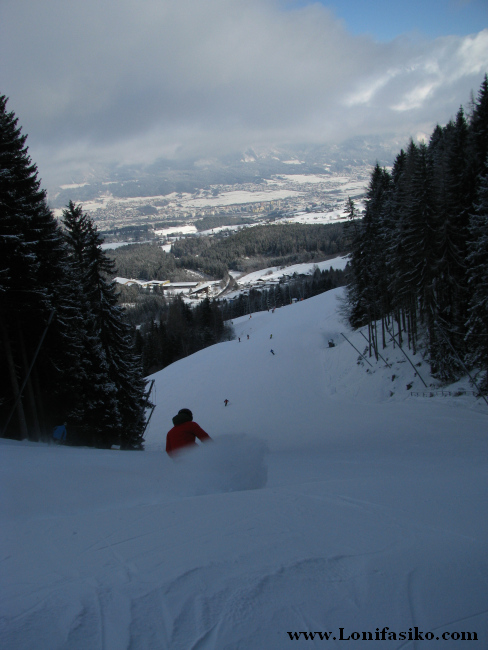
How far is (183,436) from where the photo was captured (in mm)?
6469

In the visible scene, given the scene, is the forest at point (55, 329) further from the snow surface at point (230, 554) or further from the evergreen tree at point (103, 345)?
the snow surface at point (230, 554)

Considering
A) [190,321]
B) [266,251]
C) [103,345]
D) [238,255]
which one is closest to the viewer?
[103,345]

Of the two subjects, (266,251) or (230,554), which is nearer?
(230,554)

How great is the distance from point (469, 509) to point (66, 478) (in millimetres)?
5598

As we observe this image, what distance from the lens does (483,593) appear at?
8.98 feet

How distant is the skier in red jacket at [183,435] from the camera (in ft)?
21.0

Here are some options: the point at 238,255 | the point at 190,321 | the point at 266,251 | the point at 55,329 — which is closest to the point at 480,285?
the point at 55,329

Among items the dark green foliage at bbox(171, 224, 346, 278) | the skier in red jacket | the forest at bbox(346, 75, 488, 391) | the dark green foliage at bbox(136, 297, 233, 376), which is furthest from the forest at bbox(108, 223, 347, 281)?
the skier in red jacket

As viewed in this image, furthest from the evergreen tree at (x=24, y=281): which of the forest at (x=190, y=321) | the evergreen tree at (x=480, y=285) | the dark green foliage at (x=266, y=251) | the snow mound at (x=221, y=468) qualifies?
the dark green foliage at (x=266, y=251)

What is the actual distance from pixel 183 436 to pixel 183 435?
18mm

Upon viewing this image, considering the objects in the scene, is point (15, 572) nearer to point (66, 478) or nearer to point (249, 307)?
point (66, 478)

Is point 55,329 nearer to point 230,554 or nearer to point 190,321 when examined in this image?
point 230,554

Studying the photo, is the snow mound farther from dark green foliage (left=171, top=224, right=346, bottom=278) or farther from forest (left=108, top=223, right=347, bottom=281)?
dark green foliage (left=171, top=224, right=346, bottom=278)

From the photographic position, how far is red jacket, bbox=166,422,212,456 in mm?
6414
